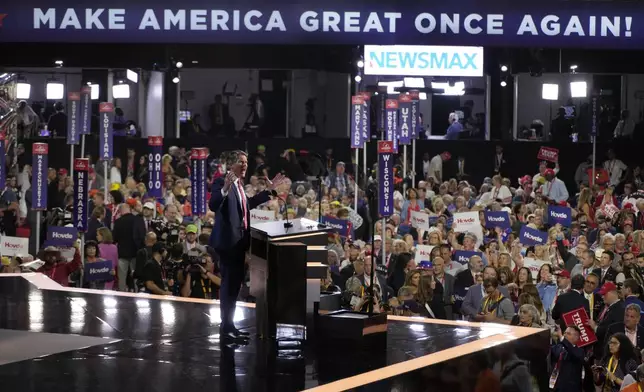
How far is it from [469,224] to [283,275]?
7.55 meters

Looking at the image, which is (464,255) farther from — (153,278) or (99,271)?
(99,271)

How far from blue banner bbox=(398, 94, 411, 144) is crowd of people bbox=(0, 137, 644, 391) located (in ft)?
2.88

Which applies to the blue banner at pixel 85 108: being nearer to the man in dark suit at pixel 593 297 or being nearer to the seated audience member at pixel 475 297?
the seated audience member at pixel 475 297

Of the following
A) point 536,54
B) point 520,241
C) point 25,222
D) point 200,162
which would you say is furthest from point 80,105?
point 536,54

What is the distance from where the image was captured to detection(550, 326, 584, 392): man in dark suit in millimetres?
11297

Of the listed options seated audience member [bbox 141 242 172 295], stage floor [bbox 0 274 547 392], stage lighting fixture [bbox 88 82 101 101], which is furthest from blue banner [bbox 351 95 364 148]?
stage floor [bbox 0 274 547 392]

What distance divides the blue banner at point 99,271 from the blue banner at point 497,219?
5253 millimetres

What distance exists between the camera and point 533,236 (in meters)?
14.6

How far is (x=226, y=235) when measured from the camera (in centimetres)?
814

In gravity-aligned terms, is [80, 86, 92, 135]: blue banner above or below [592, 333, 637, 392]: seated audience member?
above

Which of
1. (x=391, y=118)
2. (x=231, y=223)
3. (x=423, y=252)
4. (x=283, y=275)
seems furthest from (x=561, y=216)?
(x=231, y=223)

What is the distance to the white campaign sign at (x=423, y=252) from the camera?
46.6ft

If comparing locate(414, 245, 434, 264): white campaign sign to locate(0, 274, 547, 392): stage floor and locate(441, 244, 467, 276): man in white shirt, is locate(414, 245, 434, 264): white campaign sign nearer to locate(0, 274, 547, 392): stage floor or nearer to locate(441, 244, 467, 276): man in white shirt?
locate(441, 244, 467, 276): man in white shirt

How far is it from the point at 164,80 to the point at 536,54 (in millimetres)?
8697
